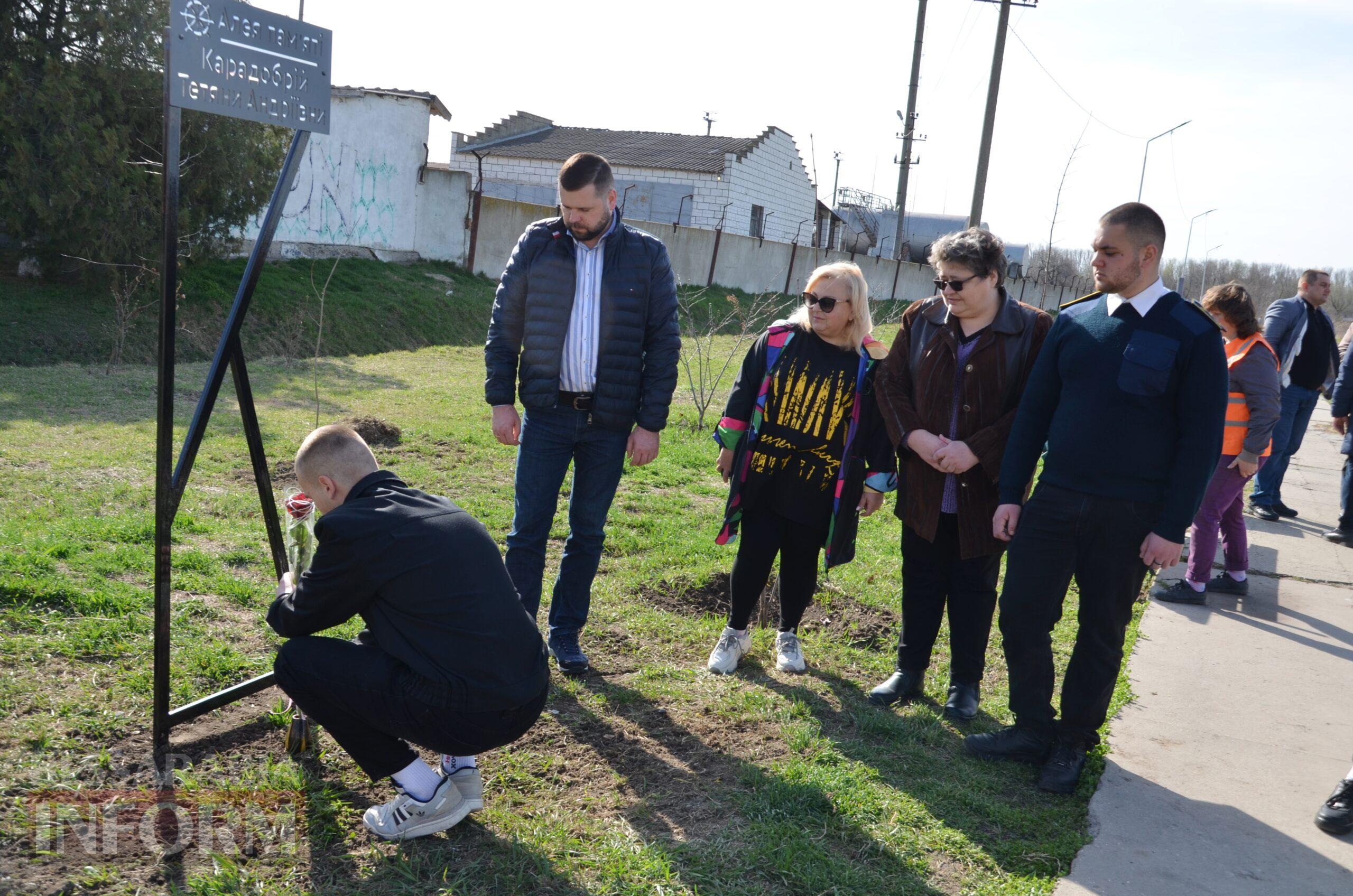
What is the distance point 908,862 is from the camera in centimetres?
287

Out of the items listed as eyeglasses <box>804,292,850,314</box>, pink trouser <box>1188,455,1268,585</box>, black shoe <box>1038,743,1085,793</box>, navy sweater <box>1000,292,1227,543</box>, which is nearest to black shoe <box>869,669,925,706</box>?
black shoe <box>1038,743,1085,793</box>

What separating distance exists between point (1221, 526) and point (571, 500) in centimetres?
442

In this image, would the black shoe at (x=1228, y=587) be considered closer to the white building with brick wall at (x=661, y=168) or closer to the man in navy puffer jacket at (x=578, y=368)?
the man in navy puffer jacket at (x=578, y=368)

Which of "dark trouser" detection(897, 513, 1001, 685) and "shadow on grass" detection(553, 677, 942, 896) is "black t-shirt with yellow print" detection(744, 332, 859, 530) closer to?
"dark trouser" detection(897, 513, 1001, 685)

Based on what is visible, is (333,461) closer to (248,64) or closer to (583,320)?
(248,64)

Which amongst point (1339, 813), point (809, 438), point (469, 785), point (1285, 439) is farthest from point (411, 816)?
point (1285, 439)

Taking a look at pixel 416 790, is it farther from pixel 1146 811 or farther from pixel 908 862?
pixel 1146 811

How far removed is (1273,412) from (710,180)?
28281 mm

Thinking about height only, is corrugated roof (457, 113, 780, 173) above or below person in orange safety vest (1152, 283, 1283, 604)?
above

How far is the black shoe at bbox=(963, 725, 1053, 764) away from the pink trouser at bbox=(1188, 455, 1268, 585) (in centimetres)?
266

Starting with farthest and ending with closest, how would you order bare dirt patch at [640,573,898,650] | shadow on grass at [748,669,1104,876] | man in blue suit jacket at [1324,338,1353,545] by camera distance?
man in blue suit jacket at [1324,338,1353,545] < bare dirt patch at [640,573,898,650] < shadow on grass at [748,669,1104,876]

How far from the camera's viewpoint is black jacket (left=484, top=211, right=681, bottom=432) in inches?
150

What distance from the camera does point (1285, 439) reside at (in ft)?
26.8

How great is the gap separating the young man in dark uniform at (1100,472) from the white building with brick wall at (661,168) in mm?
26970
